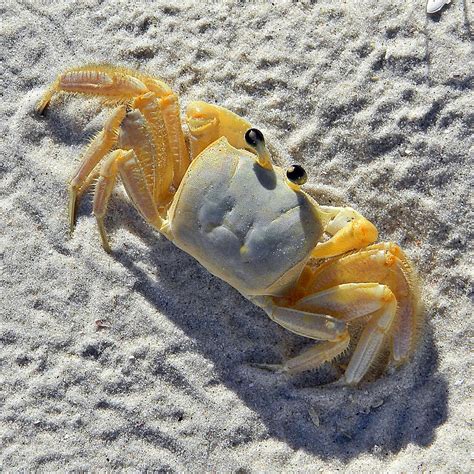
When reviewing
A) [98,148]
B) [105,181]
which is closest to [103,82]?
[98,148]

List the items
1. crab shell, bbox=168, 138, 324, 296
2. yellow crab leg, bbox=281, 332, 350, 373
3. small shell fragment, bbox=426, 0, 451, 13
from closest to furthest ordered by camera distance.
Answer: crab shell, bbox=168, 138, 324, 296 < yellow crab leg, bbox=281, 332, 350, 373 < small shell fragment, bbox=426, 0, 451, 13

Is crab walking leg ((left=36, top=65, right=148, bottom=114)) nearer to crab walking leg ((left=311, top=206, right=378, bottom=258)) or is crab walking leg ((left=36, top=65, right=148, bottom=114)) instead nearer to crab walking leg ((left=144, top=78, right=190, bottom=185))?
crab walking leg ((left=144, top=78, right=190, bottom=185))

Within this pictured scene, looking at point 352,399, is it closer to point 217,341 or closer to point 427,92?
point 217,341

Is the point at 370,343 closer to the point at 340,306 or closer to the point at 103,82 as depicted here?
the point at 340,306

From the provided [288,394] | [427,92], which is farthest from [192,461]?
[427,92]

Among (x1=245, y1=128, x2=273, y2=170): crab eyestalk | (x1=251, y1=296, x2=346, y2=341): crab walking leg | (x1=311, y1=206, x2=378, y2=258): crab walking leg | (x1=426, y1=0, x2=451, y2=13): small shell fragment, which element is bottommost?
(x1=251, y1=296, x2=346, y2=341): crab walking leg

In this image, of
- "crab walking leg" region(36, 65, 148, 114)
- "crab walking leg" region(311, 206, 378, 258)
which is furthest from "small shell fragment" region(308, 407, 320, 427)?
"crab walking leg" region(36, 65, 148, 114)
